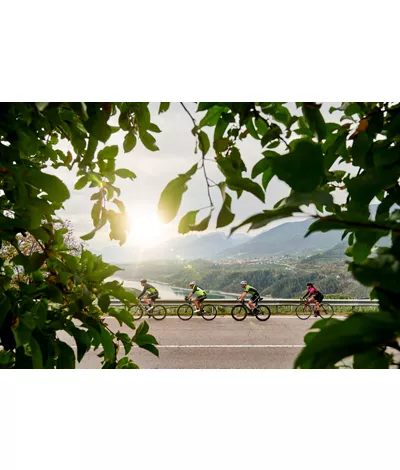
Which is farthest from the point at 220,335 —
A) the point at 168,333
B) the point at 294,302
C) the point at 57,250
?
the point at 57,250

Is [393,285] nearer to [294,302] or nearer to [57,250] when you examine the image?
[57,250]

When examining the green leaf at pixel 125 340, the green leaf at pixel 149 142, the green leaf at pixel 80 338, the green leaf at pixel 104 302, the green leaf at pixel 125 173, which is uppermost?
the green leaf at pixel 149 142

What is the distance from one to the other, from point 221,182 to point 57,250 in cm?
40

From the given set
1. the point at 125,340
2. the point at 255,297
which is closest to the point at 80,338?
the point at 125,340

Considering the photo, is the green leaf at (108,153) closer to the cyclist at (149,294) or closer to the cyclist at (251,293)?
the cyclist at (149,294)

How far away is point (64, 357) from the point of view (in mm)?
585

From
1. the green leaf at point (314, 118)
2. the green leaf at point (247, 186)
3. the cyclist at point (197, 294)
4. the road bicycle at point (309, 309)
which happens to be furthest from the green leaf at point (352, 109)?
the road bicycle at point (309, 309)

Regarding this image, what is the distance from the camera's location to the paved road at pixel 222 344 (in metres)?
5.06

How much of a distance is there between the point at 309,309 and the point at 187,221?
738 centimetres

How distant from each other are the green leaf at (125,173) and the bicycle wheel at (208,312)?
21.6ft

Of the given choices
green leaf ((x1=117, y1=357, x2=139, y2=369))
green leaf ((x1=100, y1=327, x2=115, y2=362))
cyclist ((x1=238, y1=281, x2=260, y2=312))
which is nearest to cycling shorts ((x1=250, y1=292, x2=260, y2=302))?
cyclist ((x1=238, y1=281, x2=260, y2=312))

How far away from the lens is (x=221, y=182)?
0.38 metres

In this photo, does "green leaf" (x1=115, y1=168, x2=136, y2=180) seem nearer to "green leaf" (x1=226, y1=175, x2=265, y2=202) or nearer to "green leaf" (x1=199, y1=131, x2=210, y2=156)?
"green leaf" (x1=199, y1=131, x2=210, y2=156)

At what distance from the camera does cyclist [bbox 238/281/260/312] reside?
6.68 metres
